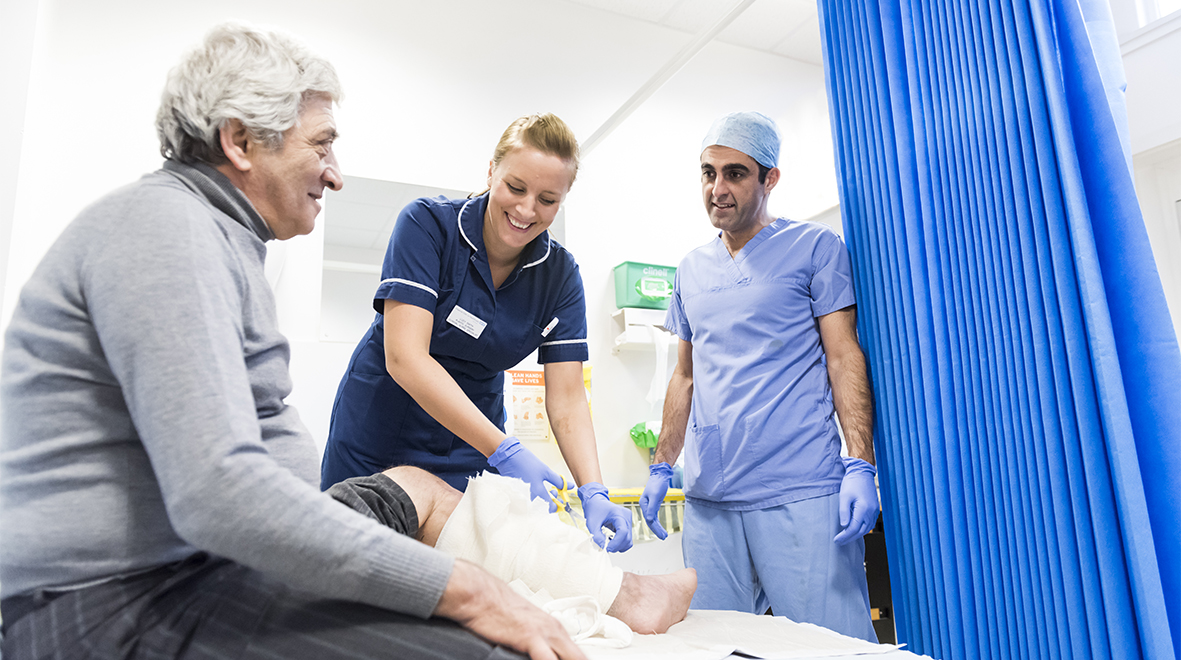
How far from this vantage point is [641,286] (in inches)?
134

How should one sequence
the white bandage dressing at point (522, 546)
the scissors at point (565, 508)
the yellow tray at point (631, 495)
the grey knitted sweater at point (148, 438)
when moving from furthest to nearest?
the yellow tray at point (631, 495) → the scissors at point (565, 508) → the white bandage dressing at point (522, 546) → the grey knitted sweater at point (148, 438)

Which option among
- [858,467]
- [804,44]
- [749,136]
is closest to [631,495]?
[858,467]

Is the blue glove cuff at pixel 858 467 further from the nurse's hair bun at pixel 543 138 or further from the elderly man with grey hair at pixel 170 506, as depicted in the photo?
the elderly man with grey hair at pixel 170 506

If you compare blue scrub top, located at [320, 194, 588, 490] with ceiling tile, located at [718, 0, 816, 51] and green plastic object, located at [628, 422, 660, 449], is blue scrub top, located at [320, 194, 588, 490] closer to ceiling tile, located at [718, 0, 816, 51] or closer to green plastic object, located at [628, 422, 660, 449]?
green plastic object, located at [628, 422, 660, 449]

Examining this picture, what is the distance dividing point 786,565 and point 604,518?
440mm

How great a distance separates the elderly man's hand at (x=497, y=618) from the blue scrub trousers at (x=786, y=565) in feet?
3.35

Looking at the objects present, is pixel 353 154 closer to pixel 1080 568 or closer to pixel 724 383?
pixel 724 383

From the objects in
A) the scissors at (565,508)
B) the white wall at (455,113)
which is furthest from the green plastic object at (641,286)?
the scissors at (565,508)

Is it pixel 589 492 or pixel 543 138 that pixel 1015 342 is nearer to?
pixel 589 492

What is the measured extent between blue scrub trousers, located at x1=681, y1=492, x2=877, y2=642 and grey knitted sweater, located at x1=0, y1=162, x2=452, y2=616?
3.73 ft

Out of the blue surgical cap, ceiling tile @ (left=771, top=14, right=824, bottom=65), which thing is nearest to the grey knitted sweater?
the blue surgical cap

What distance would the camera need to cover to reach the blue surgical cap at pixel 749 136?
199 cm

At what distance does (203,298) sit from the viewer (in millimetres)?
697

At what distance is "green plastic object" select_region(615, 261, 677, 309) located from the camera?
3.39 m
